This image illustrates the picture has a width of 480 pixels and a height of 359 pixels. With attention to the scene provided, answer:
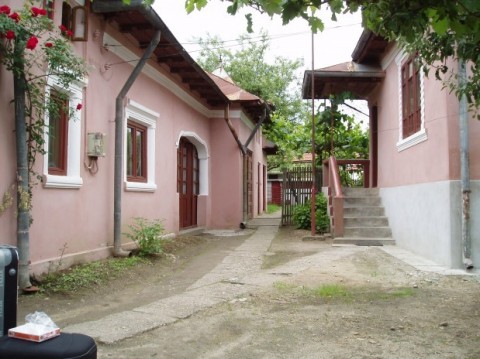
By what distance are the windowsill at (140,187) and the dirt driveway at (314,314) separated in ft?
5.66

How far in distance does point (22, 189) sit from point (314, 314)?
11.4 feet

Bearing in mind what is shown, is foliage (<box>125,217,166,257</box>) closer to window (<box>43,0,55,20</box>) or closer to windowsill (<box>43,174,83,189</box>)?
windowsill (<box>43,174,83,189</box>)

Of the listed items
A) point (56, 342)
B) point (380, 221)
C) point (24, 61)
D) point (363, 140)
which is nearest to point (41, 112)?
point (24, 61)

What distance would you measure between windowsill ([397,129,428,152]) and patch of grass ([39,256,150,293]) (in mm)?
5086

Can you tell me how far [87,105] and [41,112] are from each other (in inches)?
64.4

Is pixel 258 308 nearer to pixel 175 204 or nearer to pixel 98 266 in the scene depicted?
pixel 98 266

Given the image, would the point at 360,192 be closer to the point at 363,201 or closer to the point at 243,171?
the point at 363,201

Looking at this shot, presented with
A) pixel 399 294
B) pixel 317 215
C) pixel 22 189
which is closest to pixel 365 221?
pixel 317 215

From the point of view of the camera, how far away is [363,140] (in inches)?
606

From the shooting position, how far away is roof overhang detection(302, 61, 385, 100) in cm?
1087

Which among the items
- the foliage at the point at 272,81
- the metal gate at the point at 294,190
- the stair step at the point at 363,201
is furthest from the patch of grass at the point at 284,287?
the foliage at the point at 272,81

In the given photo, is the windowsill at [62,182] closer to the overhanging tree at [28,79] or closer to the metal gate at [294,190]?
the overhanging tree at [28,79]

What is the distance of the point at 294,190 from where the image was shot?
49.1ft

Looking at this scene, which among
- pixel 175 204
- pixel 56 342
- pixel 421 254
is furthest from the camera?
pixel 175 204
